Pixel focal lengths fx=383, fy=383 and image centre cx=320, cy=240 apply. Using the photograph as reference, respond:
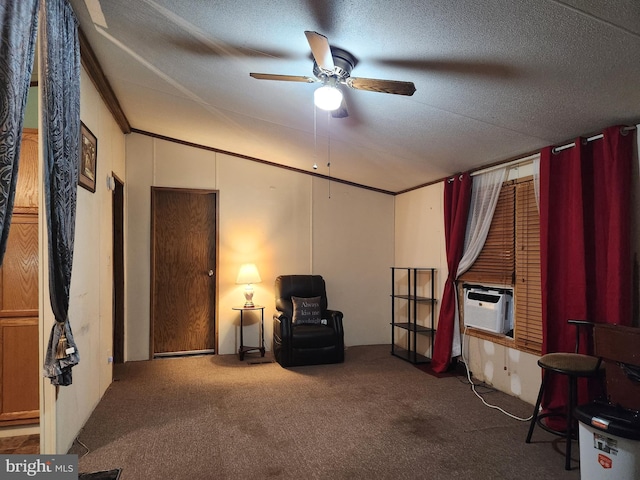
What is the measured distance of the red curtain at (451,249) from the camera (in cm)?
424

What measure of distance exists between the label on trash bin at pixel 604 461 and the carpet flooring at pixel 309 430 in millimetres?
333

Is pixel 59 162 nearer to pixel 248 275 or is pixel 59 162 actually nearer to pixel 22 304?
pixel 22 304

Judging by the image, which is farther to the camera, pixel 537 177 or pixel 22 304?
pixel 537 177

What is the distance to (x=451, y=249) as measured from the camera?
14.3 ft

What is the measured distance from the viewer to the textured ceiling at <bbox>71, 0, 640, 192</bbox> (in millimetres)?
1856

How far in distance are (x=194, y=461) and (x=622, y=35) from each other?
331 cm

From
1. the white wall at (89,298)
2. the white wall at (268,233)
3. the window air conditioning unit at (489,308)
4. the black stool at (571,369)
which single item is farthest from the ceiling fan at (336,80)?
the white wall at (268,233)

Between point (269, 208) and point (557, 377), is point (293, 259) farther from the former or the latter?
point (557, 377)

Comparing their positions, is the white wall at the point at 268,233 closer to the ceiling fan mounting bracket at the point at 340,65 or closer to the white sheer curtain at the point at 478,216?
the white sheer curtain at the point at 478,216

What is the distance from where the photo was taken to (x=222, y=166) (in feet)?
17.3

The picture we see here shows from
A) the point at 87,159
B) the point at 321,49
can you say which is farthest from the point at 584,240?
the point at 87,159

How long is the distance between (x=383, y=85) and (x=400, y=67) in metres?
0.35

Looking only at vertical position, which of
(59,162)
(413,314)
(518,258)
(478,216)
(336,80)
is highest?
(336,80)

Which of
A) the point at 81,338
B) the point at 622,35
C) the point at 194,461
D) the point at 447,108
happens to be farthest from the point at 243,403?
the point at 622,35
